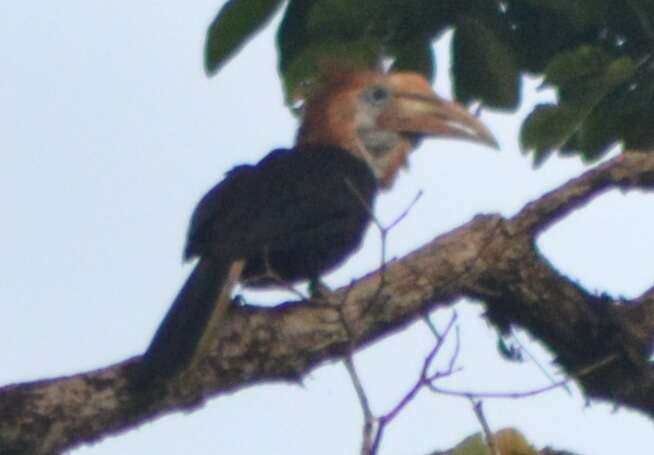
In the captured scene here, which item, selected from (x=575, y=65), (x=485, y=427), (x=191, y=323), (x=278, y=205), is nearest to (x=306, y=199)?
(x=278, y=205)

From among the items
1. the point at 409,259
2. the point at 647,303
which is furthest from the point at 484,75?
the point at 647,303

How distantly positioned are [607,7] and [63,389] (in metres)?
1.81

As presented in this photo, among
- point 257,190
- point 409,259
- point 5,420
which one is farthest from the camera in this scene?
point 257,190

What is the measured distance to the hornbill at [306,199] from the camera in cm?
502

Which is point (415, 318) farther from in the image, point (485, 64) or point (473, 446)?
point (473, 446)

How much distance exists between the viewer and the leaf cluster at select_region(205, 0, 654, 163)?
4723 mm

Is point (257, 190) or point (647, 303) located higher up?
point (257, 190)

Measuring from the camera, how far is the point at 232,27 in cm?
482

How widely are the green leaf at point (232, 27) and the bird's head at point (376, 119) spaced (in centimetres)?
185

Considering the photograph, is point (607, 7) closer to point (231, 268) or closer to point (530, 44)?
point (530, 44)

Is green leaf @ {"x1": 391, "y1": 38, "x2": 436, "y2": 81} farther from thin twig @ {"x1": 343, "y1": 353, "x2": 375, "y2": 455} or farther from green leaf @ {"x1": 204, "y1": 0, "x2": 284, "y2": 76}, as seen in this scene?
thin twig @ {"x1": 343, "y1": 353, "x2": 375, "y2": 455}

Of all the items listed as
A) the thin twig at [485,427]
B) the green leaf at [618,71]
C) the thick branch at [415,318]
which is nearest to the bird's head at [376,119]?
the thick branch at [415,318]

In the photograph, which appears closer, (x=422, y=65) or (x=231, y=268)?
(x=422, y=65)

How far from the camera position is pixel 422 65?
4.91 meters
